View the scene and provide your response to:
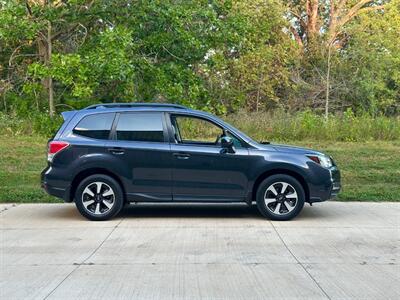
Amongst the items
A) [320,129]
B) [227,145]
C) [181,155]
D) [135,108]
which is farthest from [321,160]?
[320,129]

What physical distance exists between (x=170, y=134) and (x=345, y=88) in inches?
939

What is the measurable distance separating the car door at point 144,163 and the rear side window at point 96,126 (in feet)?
0.53

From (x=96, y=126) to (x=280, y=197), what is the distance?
3134 mm

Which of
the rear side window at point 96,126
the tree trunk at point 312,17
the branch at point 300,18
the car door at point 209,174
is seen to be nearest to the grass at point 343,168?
the rear side window at point 96,126

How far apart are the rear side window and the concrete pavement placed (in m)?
1.39

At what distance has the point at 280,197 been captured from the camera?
924cm

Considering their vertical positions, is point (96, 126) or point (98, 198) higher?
point (96, 126)

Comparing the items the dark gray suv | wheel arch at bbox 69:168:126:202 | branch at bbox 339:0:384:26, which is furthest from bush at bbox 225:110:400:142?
branch at bbox 339:0:384:26

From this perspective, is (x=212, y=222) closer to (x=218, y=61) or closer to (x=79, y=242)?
(x=79, y=242)

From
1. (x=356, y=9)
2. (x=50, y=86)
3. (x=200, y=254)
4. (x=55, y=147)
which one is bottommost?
(x=200, y=254)

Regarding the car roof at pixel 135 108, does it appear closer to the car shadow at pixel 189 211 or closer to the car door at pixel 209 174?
the car door at pixel 209 174

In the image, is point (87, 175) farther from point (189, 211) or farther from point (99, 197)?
point (189, 211)

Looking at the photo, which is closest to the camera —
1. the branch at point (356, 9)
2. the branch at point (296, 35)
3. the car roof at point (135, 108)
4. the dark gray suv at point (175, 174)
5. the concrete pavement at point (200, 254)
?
the concrete pavement at point (200, 254)

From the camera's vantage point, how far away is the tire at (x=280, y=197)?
362 inches
